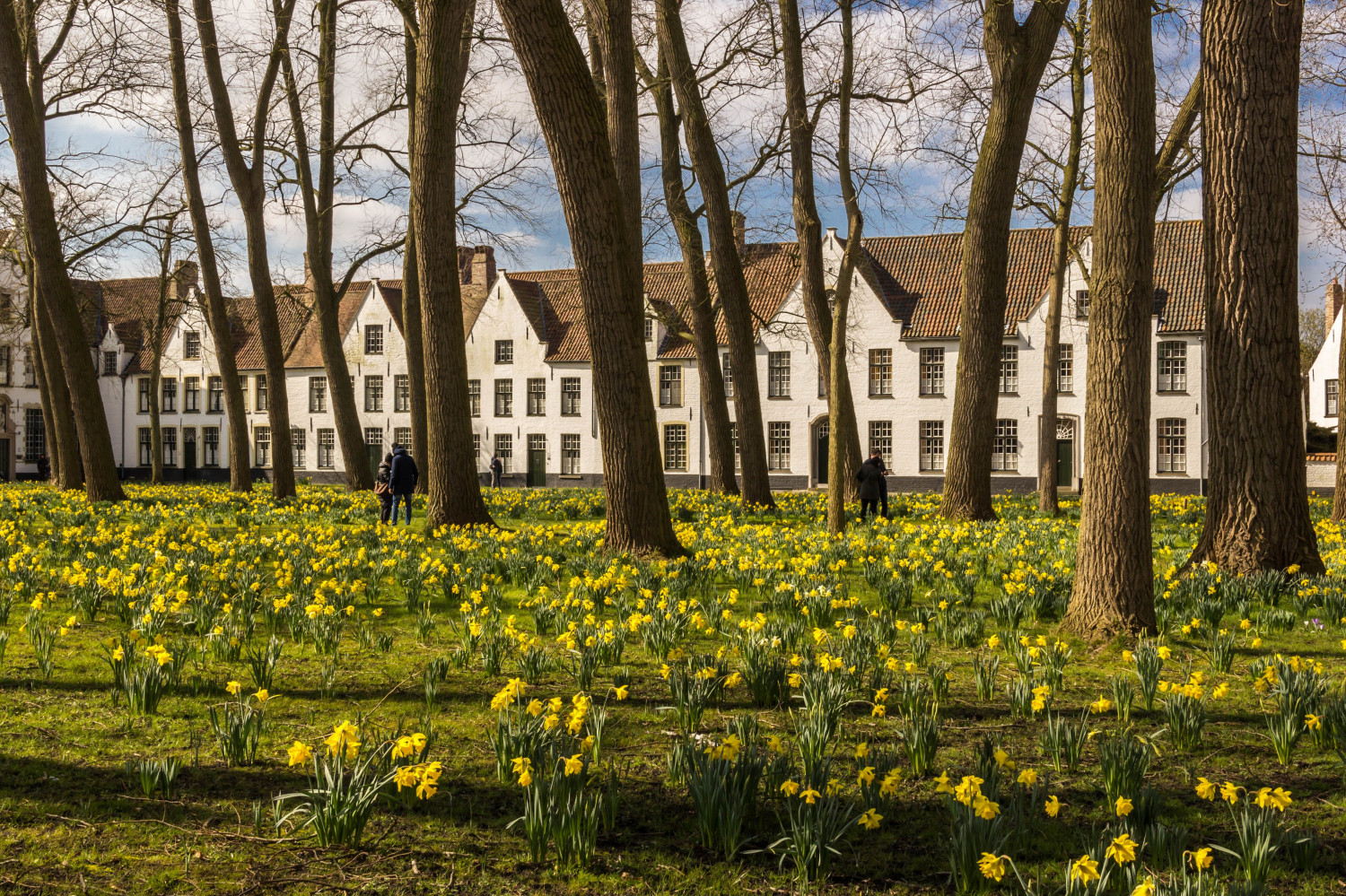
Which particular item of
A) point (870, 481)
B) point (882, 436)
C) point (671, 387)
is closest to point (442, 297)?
point (870, 481)

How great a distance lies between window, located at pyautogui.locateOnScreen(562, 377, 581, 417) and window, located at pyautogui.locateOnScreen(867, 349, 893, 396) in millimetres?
10909

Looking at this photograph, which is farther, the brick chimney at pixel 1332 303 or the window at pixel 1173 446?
the brick chimney at pixel 1332 303

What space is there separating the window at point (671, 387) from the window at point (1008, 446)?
1249 centimetres

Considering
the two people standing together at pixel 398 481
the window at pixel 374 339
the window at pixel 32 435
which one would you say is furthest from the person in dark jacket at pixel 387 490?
the window at pixel 32 435

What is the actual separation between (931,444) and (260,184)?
1014 inches

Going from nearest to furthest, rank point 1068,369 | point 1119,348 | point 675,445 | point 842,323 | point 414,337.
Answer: point 1119,348
point 842,323
point 414,337
point 1068,369
point 675,445

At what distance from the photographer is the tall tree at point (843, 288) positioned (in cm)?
1220

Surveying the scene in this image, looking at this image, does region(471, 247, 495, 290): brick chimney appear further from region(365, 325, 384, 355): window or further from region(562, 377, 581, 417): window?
region(562, 377, 581, 417): window

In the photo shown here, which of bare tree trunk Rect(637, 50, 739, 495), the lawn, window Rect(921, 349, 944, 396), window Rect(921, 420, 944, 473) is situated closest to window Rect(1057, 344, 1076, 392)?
window Rect(921, 349, 944, 396)

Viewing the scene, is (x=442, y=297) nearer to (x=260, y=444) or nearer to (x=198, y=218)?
(x=198, y=218)

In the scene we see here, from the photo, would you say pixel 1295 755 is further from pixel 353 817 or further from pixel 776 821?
pixel 353 817

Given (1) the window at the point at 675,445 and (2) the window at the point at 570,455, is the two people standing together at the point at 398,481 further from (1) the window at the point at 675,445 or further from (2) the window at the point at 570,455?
(2) the window at the point at 570,455

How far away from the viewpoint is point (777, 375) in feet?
134

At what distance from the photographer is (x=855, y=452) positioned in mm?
19094
